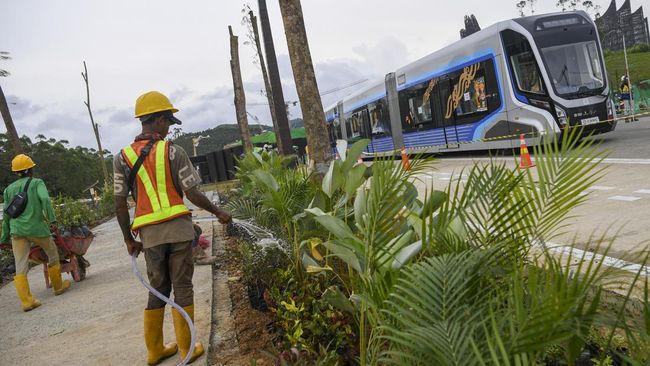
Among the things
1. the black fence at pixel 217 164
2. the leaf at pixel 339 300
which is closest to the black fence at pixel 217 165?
the black fence at pixel 217 164

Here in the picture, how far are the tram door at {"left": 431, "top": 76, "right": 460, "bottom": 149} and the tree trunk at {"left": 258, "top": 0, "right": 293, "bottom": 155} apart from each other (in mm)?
4916

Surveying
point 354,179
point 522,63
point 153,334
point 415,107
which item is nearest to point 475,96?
point 522,63

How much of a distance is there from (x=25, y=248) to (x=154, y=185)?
11.8 ft

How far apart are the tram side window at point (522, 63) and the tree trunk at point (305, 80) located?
6763 mm

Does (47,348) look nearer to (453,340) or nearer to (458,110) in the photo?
(453,340)

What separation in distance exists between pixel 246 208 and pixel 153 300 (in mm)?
1546

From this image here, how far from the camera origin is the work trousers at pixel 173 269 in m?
3.49

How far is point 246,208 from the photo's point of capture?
16.3 feet

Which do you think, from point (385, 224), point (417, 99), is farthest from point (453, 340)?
point (417, 99)

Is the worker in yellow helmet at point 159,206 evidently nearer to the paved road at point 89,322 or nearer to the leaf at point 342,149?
the paved road at point 89,322

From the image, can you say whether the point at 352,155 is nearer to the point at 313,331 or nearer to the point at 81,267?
the point at 313,331

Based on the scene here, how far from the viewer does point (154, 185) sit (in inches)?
133

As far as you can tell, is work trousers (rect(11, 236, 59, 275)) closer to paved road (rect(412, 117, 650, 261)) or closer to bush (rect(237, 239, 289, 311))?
bush (rect(237, 239, 289, 311))

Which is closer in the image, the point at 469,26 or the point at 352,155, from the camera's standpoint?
the point at 352,155
